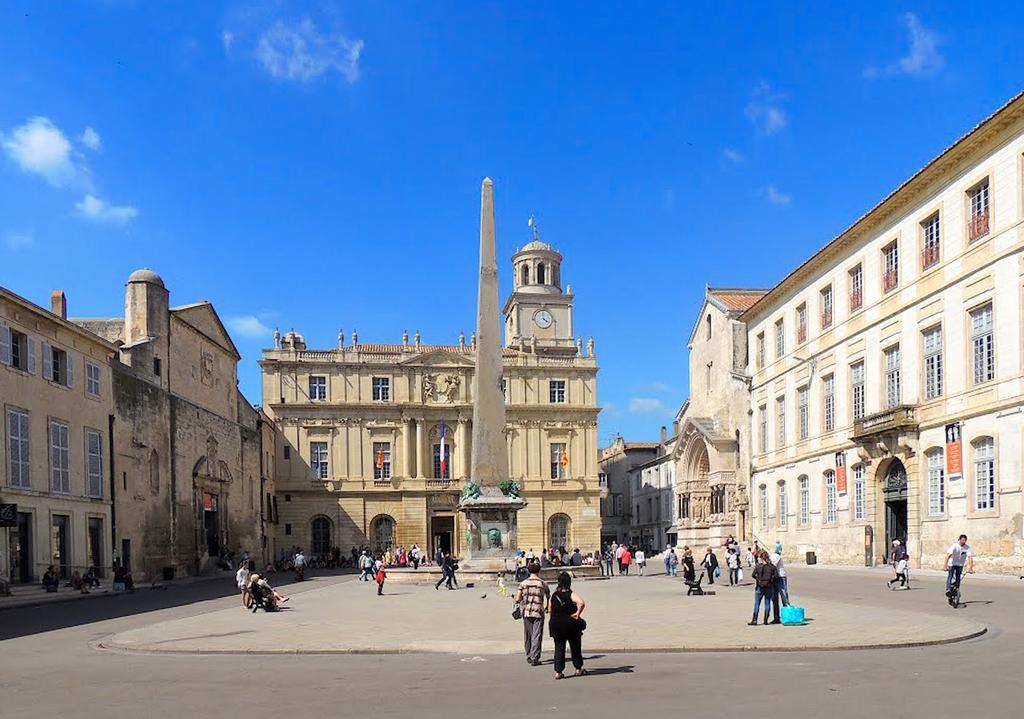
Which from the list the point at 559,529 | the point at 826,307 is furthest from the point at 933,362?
the point at 559,529

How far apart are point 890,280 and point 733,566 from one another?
11951 mm

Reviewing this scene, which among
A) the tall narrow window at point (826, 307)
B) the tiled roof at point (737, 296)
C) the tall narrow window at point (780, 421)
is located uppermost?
the tiled roof at point (737, 296)

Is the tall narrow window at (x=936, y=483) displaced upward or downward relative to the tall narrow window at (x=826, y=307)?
downward

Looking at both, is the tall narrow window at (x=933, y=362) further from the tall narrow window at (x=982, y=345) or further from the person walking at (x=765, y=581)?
the person walking at (x=765, y=581)

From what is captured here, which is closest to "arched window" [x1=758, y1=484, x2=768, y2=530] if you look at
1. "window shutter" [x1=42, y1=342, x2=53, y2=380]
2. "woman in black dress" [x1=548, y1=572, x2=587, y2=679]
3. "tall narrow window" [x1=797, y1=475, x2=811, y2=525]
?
"tall narrow window" [x1=797, y1=475, x2=811, y2=525]

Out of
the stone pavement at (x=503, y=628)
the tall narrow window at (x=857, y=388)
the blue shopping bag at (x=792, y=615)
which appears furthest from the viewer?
the tall narrow window at (x=857, y=388)

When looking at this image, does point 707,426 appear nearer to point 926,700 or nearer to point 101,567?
point 101,567

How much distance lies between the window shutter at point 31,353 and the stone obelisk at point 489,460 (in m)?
13.4

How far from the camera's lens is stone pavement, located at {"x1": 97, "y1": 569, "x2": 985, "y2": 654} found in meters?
14.3

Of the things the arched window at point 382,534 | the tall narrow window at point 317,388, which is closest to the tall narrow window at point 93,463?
the tall narrow window at point 317,388

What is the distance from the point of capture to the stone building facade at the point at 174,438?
3850 centimetres

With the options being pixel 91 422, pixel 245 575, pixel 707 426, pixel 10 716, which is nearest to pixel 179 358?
pixel 91 422

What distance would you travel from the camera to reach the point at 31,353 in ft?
102

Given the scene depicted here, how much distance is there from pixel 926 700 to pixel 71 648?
40.7 ft
